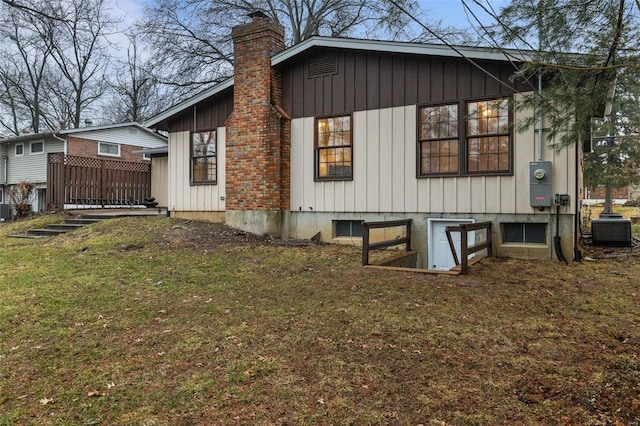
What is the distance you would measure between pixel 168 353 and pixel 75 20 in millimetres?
7898

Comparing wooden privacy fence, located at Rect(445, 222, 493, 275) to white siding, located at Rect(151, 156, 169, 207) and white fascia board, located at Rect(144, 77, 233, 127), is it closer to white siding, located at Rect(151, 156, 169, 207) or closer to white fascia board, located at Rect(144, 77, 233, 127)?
white fascia board, located at Rect(144, 77, 233, 127)

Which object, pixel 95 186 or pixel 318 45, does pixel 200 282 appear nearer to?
pixel 318 45

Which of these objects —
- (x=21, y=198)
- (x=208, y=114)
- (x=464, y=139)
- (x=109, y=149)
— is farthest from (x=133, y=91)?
(x=464, y=139)

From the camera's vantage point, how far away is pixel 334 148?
371 inches

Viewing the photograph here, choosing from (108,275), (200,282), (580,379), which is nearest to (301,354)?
(580,379)

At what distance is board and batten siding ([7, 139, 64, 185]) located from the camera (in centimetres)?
2117

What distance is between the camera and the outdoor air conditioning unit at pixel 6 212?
16098 millimetres

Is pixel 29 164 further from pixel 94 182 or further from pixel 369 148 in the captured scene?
pixel 369 148

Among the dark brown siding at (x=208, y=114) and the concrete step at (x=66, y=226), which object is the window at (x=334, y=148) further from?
the concrete step at (x=66, y=226)

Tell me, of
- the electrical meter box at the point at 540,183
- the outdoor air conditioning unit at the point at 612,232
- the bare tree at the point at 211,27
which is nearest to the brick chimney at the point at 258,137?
the electrical meter box at the point at 540,183

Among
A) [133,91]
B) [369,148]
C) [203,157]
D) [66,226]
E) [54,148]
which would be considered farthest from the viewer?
[133,91]

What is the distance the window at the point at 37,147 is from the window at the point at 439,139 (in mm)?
20487

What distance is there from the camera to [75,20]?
8.55 meters

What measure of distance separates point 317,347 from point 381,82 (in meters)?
6.59
